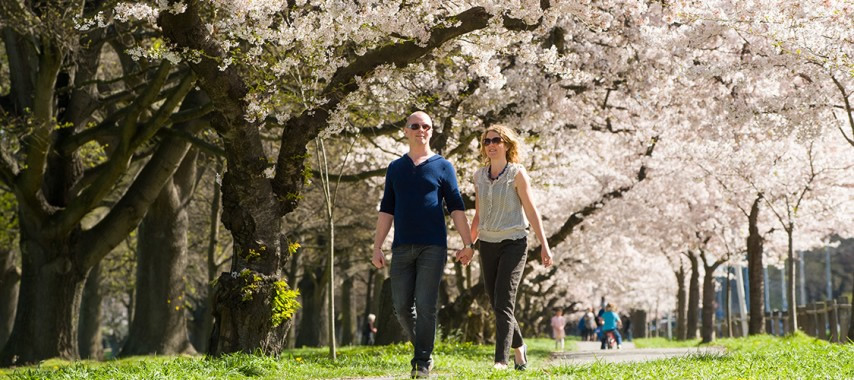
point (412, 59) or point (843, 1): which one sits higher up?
point (843, 1)

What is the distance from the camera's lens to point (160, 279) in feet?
71.5

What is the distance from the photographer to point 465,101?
17.4m

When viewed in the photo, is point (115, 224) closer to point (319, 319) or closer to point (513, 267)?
point (513, 267)

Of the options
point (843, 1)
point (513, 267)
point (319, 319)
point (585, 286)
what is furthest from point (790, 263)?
point (585, 286)

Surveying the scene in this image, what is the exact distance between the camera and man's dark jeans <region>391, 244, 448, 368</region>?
784cm

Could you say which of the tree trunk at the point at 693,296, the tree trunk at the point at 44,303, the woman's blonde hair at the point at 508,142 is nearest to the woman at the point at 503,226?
the woman's blonde hair at the point at 508,142

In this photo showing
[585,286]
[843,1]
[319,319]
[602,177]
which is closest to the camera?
[843,1]

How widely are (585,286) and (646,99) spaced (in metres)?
46.3

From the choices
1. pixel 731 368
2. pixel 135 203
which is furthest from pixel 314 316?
pixel 731 368

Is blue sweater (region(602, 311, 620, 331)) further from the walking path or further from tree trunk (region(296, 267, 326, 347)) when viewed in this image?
tree trunk (region(296, 267, 326, 347))

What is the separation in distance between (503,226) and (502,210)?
0.45 feet

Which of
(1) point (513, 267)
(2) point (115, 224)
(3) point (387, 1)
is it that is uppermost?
(3) point (387, 1)

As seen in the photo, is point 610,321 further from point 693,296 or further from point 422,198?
point 422,198

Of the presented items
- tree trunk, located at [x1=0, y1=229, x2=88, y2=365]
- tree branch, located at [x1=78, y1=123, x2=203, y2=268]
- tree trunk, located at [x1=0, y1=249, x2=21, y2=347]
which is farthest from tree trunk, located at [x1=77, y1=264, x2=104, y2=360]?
tree branch, located at [x1=78, y1=123, x2=203, y2=268]
